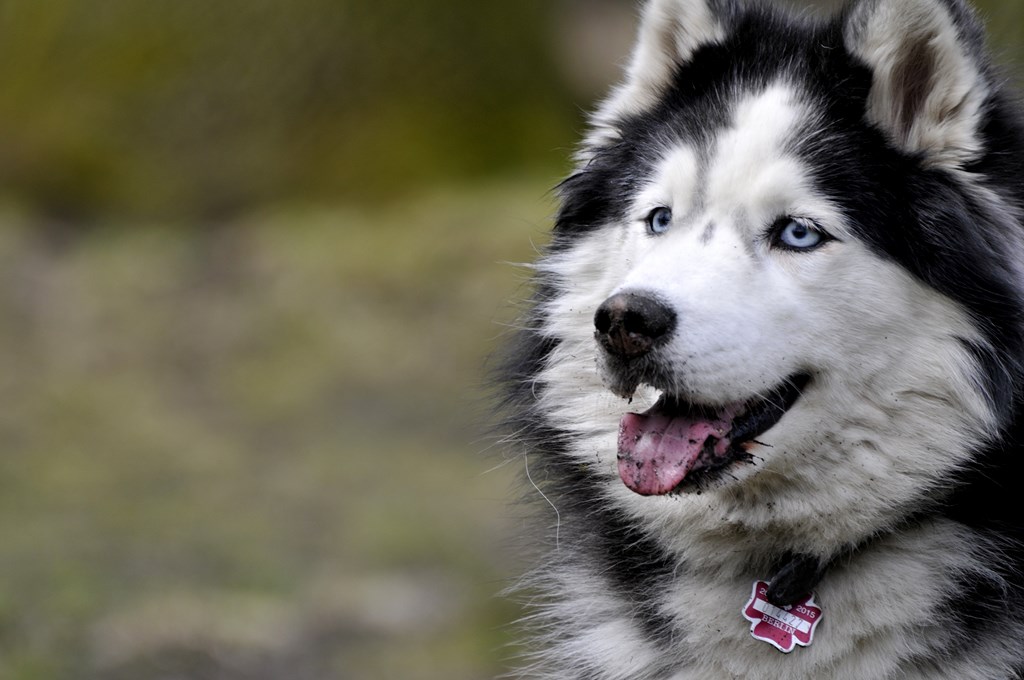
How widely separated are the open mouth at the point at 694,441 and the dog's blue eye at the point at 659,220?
51cm

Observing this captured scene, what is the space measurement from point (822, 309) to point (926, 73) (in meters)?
0.71

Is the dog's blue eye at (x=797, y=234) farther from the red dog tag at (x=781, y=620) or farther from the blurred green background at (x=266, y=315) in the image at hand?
the blurred green background at (x=266, y=315)

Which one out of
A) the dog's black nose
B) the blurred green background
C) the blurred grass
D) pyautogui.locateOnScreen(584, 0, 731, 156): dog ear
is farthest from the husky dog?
the blurred green background

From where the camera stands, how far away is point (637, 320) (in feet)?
10.1

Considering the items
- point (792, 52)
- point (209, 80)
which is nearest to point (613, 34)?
point (209, 80)

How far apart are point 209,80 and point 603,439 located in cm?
713

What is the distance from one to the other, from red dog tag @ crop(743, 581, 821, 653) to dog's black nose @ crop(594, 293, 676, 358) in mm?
733

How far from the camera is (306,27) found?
9742mm

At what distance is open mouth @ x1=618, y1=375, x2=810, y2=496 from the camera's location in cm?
316

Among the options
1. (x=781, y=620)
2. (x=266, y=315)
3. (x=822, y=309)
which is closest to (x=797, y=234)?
(x=822, y=309)

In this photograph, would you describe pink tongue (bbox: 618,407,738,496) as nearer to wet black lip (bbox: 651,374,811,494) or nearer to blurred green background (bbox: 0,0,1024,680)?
wet black lip (bbox: 651,374,811,494)

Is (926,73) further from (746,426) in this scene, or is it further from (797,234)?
(746,426)

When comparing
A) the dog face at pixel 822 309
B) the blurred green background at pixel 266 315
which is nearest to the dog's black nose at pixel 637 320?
the dog face at pixel 822 309

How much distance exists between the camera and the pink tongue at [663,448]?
10.4ft
